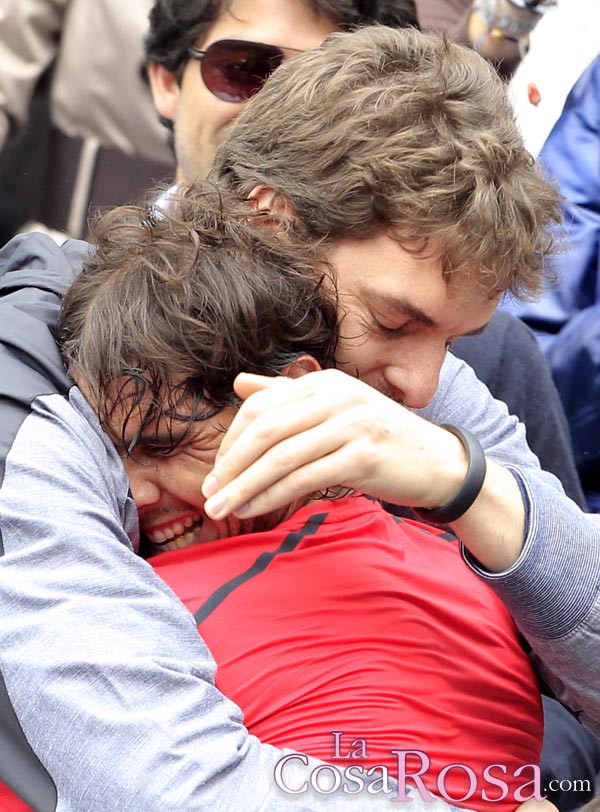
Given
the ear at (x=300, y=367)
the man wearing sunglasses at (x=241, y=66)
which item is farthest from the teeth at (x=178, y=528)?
the man wearing sunglasses at (x=241, y=66)

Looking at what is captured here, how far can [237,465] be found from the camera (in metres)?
1.15

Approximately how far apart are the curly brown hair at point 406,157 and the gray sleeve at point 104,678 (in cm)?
58

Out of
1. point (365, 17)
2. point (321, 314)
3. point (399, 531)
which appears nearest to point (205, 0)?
point (365, 17)

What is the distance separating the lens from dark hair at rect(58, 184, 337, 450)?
4.45 feet

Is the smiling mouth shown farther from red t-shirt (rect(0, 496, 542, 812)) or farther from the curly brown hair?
the curly brown hair

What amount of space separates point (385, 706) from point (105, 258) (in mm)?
703

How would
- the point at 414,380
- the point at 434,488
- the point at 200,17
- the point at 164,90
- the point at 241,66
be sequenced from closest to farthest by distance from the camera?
the point at 434,488 < the point at 414,380 < the point at 241,66 < the point at 200,17 < the point at 164,90

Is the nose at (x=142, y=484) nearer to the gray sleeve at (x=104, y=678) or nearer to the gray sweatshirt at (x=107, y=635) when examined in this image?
the gray sweatshirt at (x=107, y=635)

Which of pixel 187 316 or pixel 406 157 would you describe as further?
pixel 406 157

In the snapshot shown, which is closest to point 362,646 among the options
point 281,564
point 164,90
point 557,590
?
point 281,564

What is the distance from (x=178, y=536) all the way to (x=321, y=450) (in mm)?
395

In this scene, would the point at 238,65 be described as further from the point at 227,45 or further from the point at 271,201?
the point at 271,201

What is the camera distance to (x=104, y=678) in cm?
112

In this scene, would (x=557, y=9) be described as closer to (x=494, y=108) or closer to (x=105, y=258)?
(x=494, y=108)
